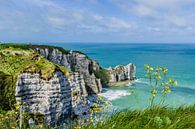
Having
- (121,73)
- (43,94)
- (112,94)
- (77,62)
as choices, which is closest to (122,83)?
(121,73)

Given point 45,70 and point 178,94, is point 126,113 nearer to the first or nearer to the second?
point 45,70

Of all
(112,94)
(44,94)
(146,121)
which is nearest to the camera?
(146,121)

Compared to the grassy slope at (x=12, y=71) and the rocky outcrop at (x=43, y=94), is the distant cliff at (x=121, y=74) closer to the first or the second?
the grassy slope at (x=12, y=71)

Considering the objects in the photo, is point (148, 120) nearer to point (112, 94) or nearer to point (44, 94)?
point (44, 94)

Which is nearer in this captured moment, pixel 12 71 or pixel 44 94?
pixel 44 94

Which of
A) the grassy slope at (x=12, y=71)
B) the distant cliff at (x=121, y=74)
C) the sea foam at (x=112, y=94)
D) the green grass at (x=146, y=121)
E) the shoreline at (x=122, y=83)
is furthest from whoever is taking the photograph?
the distant cliff at (x=121, y=74)

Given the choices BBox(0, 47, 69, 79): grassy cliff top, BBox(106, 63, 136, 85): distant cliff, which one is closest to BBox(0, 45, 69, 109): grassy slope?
BBox(0, 47, 69, 79): grassy cliff top

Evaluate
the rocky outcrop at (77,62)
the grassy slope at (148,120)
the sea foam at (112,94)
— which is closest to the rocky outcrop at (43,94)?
the grassy slope at (148,120)
